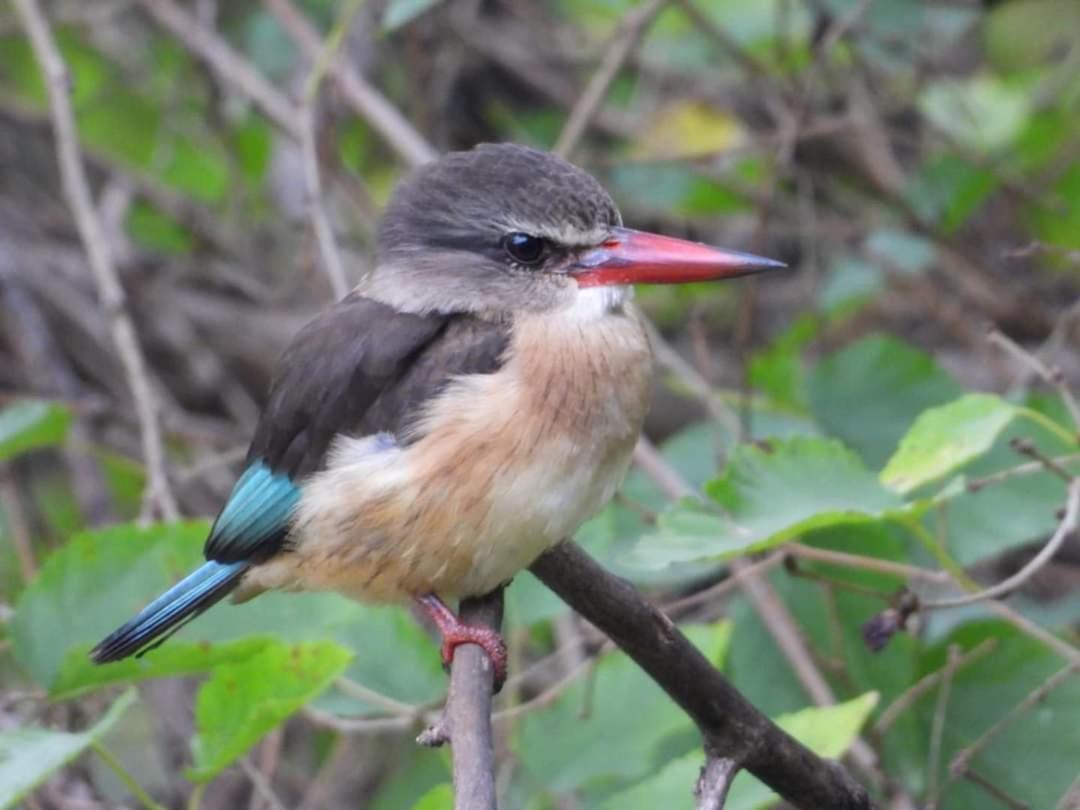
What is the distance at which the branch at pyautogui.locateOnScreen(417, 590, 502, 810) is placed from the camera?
1.42m

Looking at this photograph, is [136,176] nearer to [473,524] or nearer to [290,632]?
[290,632]

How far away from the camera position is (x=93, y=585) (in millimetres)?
2240

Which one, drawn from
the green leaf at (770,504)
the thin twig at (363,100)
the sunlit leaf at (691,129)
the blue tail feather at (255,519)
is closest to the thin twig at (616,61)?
the thin twig at (363,100)

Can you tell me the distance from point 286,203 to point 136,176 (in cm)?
43

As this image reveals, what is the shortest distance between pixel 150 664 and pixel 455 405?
0.48 meters

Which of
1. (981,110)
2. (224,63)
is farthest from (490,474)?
(981,110)

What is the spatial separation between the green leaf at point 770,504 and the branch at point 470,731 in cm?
23

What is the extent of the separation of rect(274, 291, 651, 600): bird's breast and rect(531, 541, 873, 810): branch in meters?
0.14

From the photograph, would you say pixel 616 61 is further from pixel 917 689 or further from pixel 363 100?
pixel 917 689

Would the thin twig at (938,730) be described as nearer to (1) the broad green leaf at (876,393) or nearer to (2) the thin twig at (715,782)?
(2) the thin twig at (715,782)

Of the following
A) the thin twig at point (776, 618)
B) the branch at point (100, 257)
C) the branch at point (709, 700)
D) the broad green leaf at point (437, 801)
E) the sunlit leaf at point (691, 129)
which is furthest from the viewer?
the sunlit leaf at point (691, 129)

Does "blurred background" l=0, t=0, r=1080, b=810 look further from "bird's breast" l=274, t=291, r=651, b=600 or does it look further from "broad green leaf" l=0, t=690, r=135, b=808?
"bird's breast" l=274, t=291, r=651, b=600

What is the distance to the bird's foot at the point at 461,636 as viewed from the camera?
191 centimetres

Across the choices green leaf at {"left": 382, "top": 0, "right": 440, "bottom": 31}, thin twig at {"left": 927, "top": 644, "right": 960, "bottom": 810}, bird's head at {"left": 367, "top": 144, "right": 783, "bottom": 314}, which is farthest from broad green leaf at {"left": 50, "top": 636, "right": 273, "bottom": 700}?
green leaf at {"left": 382, "top": 0, "right": 440, "bottom": 31}
